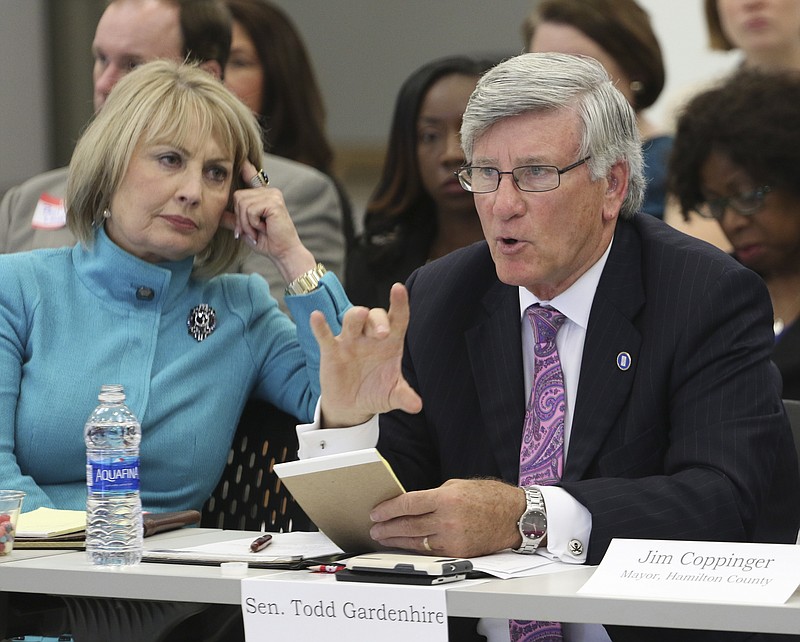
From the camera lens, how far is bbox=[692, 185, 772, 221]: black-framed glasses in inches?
151

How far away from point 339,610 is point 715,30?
135 inches

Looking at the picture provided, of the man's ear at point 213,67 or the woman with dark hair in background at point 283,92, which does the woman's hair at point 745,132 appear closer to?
the woman with dark hair in background at point 283,92

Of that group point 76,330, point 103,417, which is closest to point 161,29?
point 76,330

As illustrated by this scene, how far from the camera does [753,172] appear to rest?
12.7 feet

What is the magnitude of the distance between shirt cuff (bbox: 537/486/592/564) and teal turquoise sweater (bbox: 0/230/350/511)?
811 millimetres

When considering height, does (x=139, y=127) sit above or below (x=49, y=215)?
above

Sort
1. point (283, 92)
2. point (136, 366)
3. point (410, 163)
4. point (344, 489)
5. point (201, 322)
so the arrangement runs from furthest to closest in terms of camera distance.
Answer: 1. point (283, 92)
2. point (410, 163)
3. point (201, 322)
4. point (136, 366)
5. point (344, 489)

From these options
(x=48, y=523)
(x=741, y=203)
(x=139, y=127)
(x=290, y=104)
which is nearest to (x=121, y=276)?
(x=139, y=127)

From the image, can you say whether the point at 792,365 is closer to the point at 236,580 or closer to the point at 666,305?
the point at 666,305

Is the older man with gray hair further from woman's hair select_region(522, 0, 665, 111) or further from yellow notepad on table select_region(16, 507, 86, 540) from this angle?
woman's hair select_region(522, 0, 665, 111)

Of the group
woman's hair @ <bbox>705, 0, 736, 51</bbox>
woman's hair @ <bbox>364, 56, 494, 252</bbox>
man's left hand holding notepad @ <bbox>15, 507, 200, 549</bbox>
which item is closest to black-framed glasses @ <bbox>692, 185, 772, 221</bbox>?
woman's hair @ <bbox>364, 56, 494, 252</bbox>

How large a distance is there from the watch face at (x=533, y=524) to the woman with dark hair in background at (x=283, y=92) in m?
2.30

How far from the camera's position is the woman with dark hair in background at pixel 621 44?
4.27m

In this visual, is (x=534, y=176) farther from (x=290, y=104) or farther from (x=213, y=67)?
(x=290, y=104)
